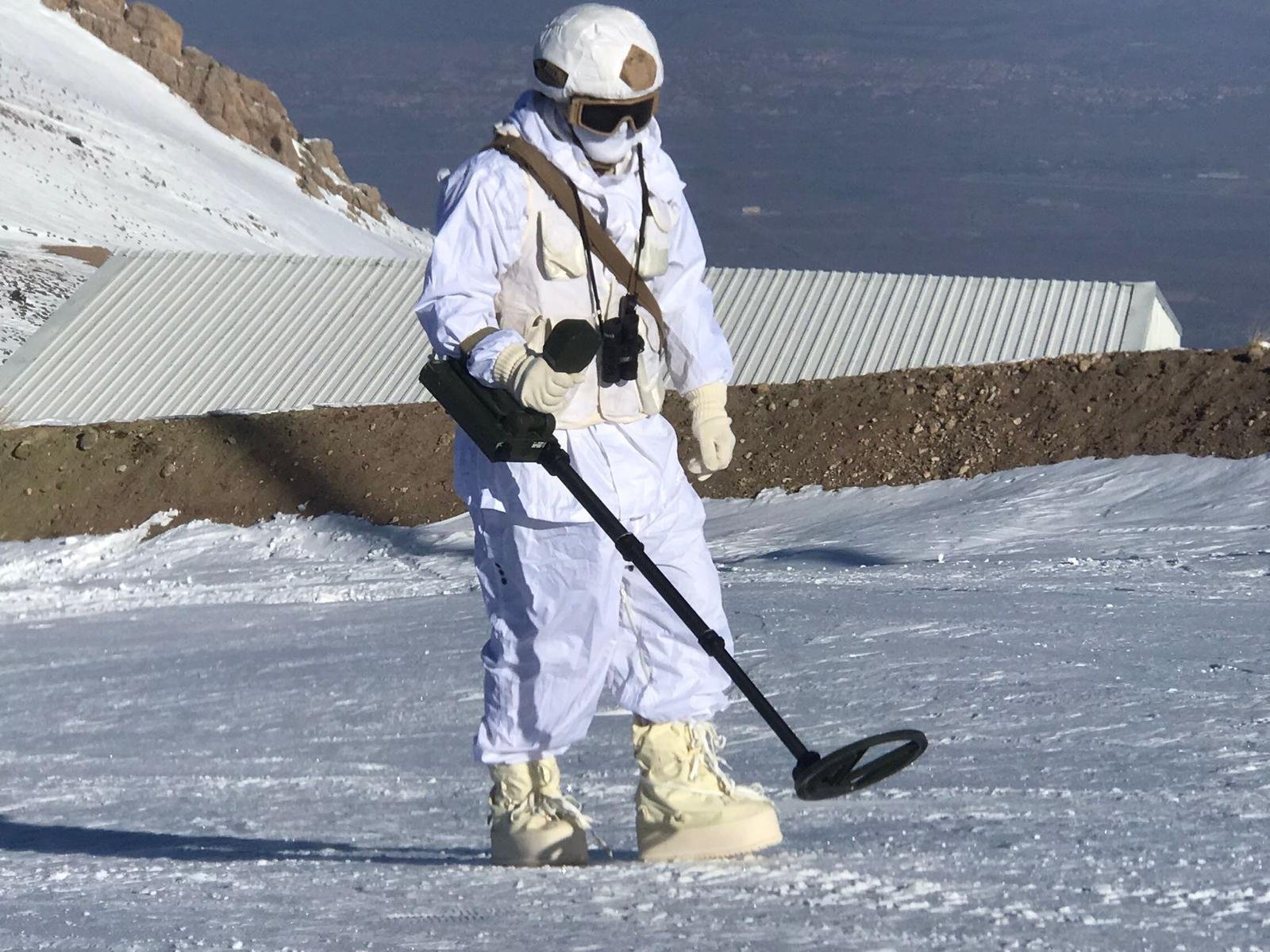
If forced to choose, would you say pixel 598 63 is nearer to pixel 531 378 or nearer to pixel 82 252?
pixel 531 378

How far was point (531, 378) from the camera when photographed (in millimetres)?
4070

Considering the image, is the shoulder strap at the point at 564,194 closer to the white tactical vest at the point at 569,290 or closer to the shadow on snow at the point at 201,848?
the white tactical vest at the point at 569,290

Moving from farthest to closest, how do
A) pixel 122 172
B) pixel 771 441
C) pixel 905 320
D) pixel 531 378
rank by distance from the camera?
pixel 122 172
pixel 905 320
pixel 771 441
pixel 531 378

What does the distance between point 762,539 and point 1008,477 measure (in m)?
1.67

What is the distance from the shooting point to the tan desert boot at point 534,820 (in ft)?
14.6

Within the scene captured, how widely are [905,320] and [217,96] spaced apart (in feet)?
218

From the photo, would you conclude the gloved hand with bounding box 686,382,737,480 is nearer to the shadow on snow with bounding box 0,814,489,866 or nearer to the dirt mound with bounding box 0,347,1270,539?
the shadow on snow with bounding box 0,814,489,866

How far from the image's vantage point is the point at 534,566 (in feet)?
14.3

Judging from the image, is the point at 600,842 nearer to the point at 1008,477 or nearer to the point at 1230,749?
the point at 1230,749

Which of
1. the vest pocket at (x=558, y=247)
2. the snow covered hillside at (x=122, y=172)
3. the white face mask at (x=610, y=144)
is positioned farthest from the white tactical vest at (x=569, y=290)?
the snow covered hillside at (x=122, y=172)

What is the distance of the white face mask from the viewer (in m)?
4.40

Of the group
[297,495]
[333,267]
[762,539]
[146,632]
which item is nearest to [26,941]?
[146,632]

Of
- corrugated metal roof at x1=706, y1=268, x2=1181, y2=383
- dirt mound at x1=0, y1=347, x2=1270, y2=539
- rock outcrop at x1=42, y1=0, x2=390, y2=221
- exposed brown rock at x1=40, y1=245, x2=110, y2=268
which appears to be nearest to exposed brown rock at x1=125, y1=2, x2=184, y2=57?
rock outcrop at x1=42, y1=0, x2=390, y2=221

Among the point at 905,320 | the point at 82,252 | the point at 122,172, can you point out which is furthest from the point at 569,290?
the point at 122,172
